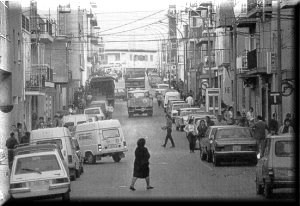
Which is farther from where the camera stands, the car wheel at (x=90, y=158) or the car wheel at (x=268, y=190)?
the car wheel at (x=90, y=158)

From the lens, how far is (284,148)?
21.0 m

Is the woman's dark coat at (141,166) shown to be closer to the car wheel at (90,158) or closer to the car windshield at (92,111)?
the car wheel at (90,158)

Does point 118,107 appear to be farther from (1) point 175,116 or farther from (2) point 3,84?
(2) point 3,84

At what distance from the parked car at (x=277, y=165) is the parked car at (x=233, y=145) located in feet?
32.8

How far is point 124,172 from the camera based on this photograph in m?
31.6

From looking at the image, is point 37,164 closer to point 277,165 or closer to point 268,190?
point 268,190

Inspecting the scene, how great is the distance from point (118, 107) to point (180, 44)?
3439 cm

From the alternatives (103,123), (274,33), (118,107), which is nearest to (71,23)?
(118,107)

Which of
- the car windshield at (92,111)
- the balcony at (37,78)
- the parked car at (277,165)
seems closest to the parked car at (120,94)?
the car windshield at (92,111)

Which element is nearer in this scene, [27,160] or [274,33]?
[27,160]

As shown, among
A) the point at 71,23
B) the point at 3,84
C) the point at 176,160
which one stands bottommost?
the point at 176,160

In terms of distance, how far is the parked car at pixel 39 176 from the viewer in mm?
21281

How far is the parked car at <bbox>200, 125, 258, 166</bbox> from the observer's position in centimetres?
3173

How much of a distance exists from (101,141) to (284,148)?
17.5m
